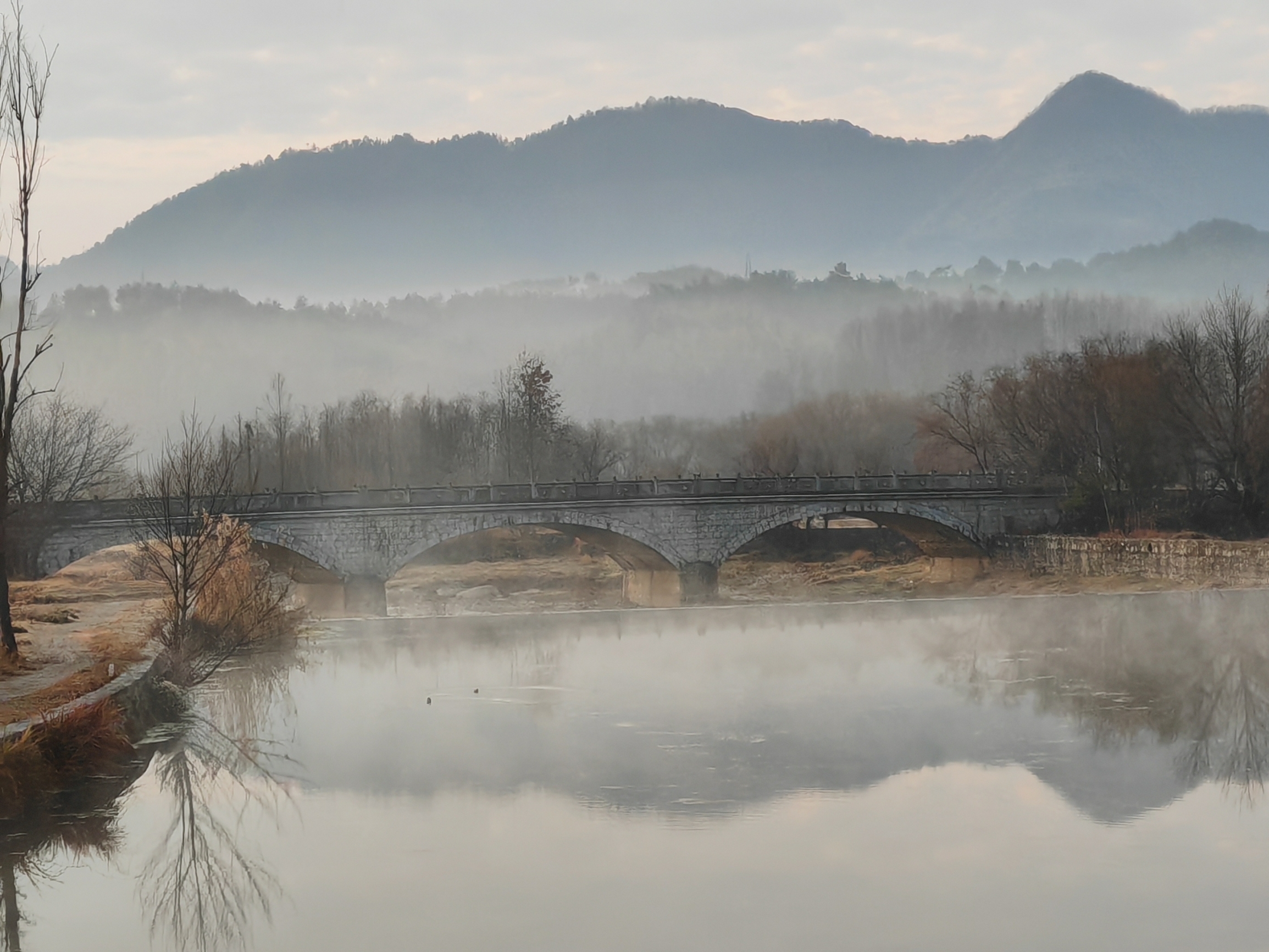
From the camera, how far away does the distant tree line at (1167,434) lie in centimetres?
5162

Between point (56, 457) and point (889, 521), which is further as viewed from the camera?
point (889, 521)

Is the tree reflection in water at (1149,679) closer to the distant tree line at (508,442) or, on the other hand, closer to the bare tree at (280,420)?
the bare tree at (280,420)

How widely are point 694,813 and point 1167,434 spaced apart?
42591mm

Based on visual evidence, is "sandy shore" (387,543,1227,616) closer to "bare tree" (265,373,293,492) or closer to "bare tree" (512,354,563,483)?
"bare tree" (512,354,563,483)

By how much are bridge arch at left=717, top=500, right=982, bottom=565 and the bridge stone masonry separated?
0.16ft

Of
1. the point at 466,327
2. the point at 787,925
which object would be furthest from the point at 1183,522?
the point at 466,327

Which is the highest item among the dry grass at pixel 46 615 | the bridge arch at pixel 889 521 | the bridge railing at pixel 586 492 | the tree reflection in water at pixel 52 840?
the bridge railing at pixel 586 492

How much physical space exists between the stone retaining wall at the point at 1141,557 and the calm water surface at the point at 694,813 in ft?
45.0

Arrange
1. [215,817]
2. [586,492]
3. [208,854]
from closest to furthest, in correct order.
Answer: [208,854] < [215,817] < [586,492]

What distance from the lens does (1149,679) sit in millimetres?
26828

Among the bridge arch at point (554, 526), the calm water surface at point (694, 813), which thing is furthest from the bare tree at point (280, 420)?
the calm water surface at point (694, 813)

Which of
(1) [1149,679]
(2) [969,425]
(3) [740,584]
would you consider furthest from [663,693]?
(2) [969,425]

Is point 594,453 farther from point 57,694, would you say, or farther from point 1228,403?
point 57,694

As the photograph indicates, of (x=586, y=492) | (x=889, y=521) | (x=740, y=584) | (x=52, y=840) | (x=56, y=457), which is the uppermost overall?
(x=56, y=457)
